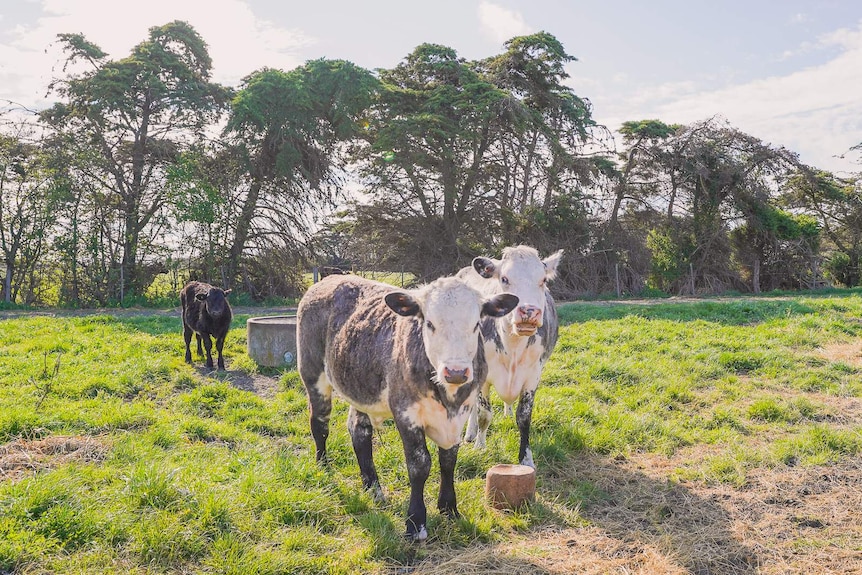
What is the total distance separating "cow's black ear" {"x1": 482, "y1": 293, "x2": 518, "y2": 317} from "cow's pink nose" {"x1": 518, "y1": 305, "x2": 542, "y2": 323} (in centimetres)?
69

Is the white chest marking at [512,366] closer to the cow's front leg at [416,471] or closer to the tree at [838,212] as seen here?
the cow's front leg at [416,471]

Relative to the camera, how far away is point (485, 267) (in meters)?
5.40

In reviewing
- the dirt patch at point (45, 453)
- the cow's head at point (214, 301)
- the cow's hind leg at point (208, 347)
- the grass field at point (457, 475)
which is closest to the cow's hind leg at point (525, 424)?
the grass field at point (457, 475)

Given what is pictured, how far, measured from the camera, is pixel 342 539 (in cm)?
356

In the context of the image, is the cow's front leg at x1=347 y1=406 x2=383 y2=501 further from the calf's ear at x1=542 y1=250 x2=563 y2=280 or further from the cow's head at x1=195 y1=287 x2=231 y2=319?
the cow's head at x1=195 y1=287 x2=231 y2=319

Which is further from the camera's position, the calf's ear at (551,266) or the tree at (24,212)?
the tree at (24,212)

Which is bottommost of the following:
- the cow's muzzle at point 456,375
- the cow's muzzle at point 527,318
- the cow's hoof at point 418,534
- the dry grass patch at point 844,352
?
the cow's hoof at point 418,534

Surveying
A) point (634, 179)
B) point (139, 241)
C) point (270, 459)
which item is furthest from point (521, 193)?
point (270, 459)

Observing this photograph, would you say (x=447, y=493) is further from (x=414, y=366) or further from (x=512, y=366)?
(x=512, y=366)

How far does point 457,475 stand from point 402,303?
5.62ft

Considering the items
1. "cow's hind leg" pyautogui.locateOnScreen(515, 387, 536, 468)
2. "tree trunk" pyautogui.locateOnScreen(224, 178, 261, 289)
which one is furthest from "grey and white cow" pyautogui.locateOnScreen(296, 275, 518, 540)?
"tree trunk" pyautogui.locateOnScreen(224, 178, 261, 289)

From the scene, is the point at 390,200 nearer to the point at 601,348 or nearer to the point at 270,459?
the point at 601,348

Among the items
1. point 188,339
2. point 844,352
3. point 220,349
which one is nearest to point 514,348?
point 220,349

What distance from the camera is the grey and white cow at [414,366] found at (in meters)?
3.54
